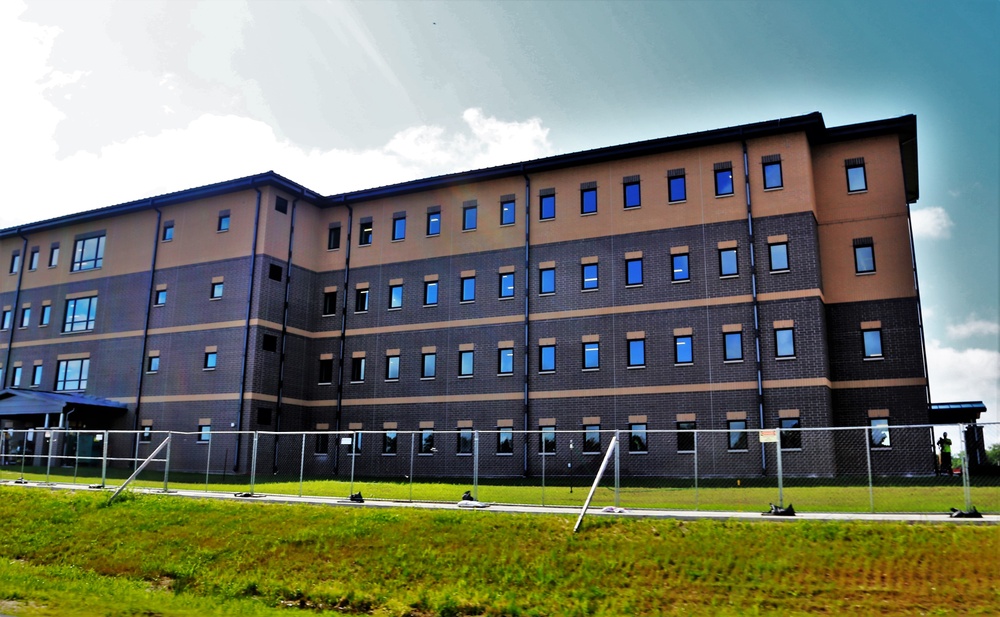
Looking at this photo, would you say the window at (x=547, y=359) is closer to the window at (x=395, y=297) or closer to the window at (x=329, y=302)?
the window at (x=395, y=297)

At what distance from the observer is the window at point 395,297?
40219 millimetres

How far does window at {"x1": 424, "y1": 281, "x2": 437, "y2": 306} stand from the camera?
39.3m

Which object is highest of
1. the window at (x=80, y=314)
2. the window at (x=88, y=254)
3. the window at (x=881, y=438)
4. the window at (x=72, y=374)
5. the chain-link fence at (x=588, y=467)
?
the window at (x=88, y=254)

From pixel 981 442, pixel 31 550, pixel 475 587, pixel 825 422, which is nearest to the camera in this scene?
pixel 475 587

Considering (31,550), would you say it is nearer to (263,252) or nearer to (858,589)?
(858,589)

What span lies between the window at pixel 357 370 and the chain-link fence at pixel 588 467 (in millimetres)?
3073

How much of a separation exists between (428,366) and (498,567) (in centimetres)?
2347

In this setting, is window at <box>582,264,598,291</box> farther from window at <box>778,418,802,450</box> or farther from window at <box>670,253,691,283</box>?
window at <box>778,418,802,450</box>

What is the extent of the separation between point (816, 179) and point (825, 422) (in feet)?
34.0

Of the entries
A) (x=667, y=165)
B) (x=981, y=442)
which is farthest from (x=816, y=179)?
(x=981, y=442)

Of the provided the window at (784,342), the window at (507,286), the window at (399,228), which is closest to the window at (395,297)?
the window at (399,228)

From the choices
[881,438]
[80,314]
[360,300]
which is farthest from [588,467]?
[80,314]

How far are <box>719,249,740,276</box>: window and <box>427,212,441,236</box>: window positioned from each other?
13.9 m

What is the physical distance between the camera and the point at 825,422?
3033 centimetres
